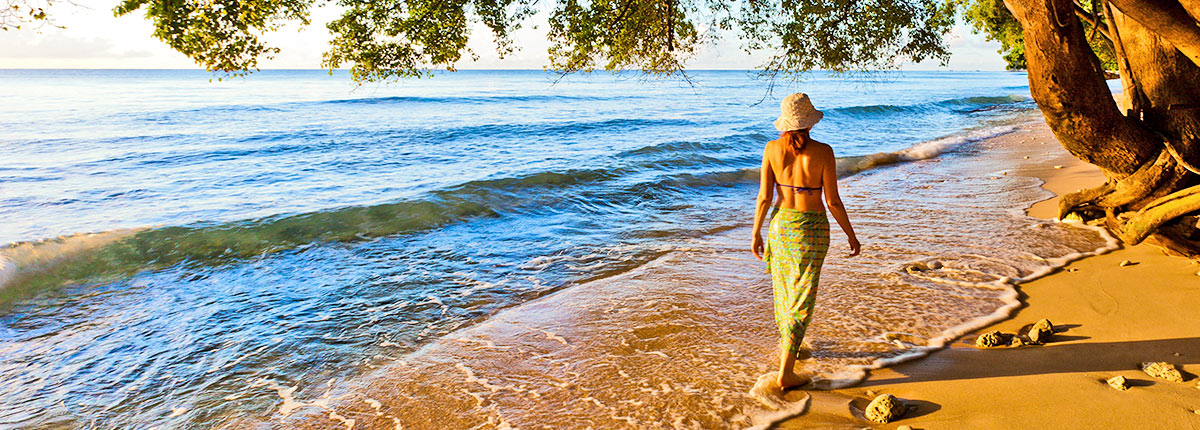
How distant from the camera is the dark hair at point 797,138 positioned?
4.27 metres

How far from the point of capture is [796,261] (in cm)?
436

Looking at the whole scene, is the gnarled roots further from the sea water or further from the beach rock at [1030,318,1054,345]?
the beach rock at [1030,318,1054,345]

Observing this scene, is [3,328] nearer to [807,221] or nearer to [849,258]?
[807,221]

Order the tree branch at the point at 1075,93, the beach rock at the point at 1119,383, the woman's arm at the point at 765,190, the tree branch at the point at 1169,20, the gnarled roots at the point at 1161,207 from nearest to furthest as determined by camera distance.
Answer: the beach rock at the point at 1119,383
the woman's arm at the point at 765,190
the tree branch at the point at 1169,20
the tree branch at the point at 1075,93
the gnarled roots at the point at 1161,207

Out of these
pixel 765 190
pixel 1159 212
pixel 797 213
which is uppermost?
pixel 765 190

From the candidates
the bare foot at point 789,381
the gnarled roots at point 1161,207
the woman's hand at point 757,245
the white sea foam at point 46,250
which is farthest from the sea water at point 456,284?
the woman's hand at point 757,245

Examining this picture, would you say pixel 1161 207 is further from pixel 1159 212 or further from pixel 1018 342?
pixel 1018 342

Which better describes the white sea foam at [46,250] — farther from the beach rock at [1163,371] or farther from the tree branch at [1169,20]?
the tree branch at [1169,20]

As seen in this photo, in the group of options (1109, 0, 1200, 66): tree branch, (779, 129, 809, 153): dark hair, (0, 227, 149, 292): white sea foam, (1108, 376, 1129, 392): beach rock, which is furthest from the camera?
(0, 227, 149, 292): white sea foam

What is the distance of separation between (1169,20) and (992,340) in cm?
255

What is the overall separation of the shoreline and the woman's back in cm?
123

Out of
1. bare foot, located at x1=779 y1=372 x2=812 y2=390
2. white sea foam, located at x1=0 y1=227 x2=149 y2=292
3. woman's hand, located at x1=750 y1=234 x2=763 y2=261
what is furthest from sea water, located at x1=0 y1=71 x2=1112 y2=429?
woman's hand, located at x1=750 y1=234 x2=763 y2=261

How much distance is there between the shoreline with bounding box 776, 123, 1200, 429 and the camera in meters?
3.92

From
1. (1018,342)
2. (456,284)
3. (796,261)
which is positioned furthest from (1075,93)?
(456,284)
